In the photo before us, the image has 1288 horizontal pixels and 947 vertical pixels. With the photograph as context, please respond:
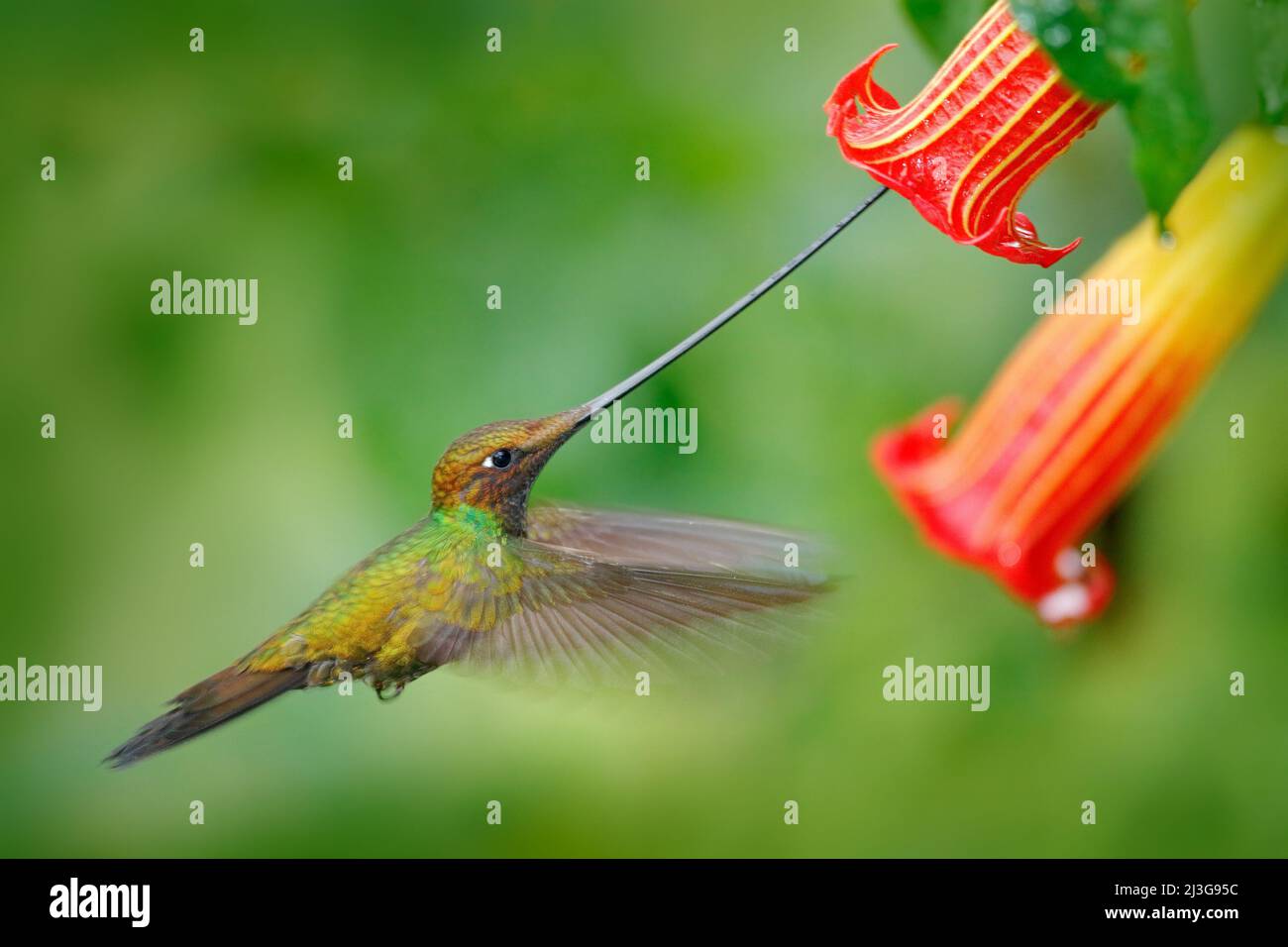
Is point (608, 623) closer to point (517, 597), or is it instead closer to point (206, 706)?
point (517, 597)

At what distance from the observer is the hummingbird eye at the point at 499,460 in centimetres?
90

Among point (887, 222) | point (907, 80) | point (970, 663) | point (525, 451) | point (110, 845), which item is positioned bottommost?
point (110, 845)

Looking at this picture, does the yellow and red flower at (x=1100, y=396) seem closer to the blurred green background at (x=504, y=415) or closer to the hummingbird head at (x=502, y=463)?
the blurred green background at (x=504, y=415)

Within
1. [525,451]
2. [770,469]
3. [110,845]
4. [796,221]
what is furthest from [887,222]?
[110,845]

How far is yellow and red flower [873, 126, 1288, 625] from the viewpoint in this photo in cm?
110

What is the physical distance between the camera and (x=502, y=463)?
90 cm

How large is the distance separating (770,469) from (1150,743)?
0.49 metres

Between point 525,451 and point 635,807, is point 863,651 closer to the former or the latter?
point 635,807

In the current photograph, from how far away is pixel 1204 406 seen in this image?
1.30m

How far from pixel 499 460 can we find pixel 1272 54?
564 millimetres

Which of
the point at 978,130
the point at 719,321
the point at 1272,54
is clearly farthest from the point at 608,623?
the point at 1272,54

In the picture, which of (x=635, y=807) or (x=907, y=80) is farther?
(x=635, y=807)

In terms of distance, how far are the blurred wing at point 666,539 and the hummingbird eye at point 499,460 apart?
8 cm

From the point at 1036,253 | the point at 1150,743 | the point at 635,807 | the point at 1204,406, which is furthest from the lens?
the point at 635,807
